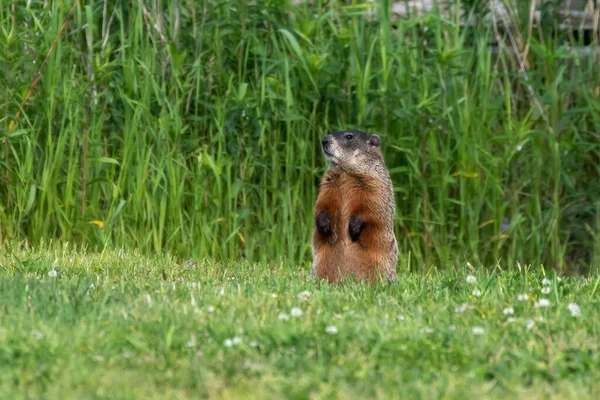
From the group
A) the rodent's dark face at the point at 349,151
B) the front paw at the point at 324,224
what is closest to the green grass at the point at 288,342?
the front paw at the point at 324,224

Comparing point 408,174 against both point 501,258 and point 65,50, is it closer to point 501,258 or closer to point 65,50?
point 501,258

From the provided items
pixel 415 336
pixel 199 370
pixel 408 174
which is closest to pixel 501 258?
pixel 408 174

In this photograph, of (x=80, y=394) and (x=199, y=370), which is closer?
(x=80, y=394)

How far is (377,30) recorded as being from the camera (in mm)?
8539

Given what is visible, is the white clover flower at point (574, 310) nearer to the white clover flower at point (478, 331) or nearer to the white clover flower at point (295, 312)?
the white clover flower at point (478, 331)

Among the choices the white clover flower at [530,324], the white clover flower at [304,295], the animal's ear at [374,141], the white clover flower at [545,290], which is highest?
the animal's ear at [374,141]

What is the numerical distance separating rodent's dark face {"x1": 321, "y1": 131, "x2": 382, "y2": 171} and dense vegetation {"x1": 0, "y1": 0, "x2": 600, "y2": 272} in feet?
3.65

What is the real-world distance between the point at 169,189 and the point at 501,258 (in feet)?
8.93

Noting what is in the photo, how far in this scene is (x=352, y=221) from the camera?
20.6 ft

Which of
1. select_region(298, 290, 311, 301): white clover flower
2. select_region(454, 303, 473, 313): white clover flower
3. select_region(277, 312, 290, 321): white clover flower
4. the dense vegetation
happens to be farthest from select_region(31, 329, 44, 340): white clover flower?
the dense vegetation

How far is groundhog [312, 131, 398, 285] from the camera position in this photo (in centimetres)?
625

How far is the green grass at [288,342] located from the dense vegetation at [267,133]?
7.32 ft

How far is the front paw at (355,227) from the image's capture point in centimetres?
624

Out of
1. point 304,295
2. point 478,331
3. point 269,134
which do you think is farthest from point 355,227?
point 269,134
